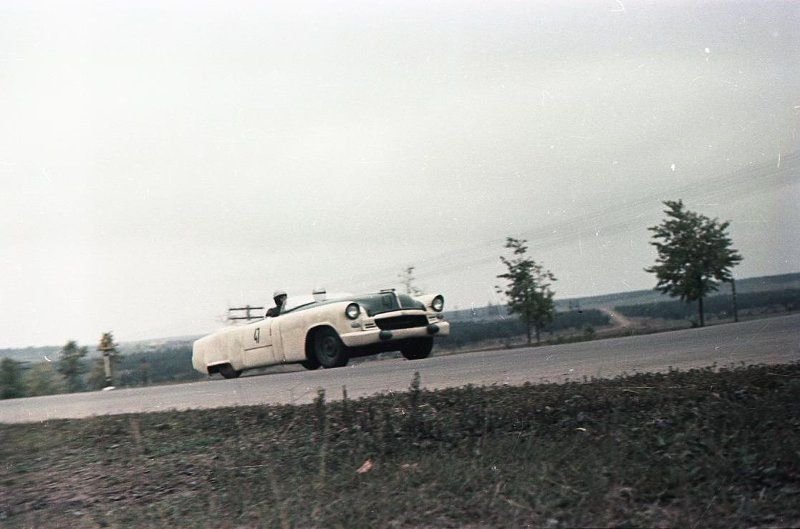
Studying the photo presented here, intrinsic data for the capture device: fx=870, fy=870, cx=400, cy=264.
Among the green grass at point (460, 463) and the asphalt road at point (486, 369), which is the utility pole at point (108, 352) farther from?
the green grass at point (460, 463)

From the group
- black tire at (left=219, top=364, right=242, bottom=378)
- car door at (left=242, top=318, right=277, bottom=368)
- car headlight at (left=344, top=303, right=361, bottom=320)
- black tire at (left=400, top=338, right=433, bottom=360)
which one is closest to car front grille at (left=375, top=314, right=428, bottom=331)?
car headlight at (left=344, top=303, right=361, bottom=320)

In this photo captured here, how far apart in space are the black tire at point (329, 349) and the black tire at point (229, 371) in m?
1.74

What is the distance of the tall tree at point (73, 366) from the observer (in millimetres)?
16719

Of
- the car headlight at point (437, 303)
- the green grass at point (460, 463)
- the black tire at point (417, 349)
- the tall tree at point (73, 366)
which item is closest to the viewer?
the green grass at point (460, 463)

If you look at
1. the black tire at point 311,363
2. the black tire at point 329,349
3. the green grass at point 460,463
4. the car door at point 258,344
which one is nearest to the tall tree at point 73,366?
the car door at point 258,344

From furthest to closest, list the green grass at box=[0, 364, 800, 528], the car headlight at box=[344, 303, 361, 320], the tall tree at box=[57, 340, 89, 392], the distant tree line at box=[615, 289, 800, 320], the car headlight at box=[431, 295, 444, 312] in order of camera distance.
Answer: the tall tree at box=[57, 340, 89, 392], the car headlight at box=[431, 295, 444, 312], the car headlight at box=[344, 303, 361, 320], the distant tree line at box=[615, 289, 800, 320], the green grass at box=[0, 364, 800, 528]

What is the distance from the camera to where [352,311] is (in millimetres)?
11133

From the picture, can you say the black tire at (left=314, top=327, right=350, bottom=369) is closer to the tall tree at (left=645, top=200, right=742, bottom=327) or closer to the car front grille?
the car front grille

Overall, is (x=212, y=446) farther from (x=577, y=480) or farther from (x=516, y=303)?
(x=516, y=303)

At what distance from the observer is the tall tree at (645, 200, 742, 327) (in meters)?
9.23

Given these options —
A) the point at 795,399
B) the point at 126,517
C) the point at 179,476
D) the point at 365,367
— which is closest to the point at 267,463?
the point at 179,476

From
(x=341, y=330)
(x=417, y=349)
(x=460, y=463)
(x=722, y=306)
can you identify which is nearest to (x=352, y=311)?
(x=341, y=330)

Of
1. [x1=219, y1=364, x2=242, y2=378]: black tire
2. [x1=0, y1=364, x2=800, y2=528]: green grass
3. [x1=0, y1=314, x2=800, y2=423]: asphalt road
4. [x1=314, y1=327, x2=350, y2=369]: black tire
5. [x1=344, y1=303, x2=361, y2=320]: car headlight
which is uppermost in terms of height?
[x1=344, y1=303, x2=361, y2=320]: car headlight

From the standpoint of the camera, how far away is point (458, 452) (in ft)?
18.9
